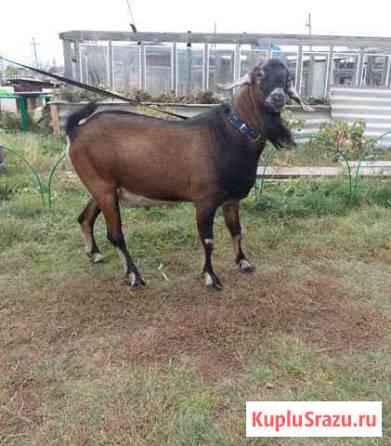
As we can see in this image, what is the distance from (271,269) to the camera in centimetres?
371

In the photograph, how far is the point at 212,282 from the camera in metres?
3.39

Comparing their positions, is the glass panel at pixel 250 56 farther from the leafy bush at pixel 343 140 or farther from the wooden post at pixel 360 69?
the leafy bush at pixel 343 140

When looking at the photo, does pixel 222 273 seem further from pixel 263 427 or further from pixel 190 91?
pixel 190 91

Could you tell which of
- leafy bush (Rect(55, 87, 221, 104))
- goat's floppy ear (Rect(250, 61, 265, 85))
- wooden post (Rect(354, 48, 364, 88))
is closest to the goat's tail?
goat's floppy ear (Rect(250, 61, 265, 85))

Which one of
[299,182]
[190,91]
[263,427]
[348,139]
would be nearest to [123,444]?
[263,427]

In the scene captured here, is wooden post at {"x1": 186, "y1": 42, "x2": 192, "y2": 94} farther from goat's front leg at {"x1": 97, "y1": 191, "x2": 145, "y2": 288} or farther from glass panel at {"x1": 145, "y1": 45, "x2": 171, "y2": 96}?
goat's front leg at {"x1": 97, "y1": 191, "x2": 145, "y2": 288}

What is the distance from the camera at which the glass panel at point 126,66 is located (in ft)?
32.5

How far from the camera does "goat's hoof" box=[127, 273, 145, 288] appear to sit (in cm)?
343

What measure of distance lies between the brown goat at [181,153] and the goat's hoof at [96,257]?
0.53m

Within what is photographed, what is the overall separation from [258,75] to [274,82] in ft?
0.48

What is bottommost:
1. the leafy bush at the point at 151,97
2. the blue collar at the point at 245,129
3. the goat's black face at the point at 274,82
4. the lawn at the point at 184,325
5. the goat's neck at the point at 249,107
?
the lawn at the point at 184,325

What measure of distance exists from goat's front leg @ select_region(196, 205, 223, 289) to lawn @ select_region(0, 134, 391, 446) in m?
0.09

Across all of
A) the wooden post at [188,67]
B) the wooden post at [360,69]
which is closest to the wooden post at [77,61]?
the wooden post at [188,67]

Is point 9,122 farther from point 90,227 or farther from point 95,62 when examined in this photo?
point 90,227
